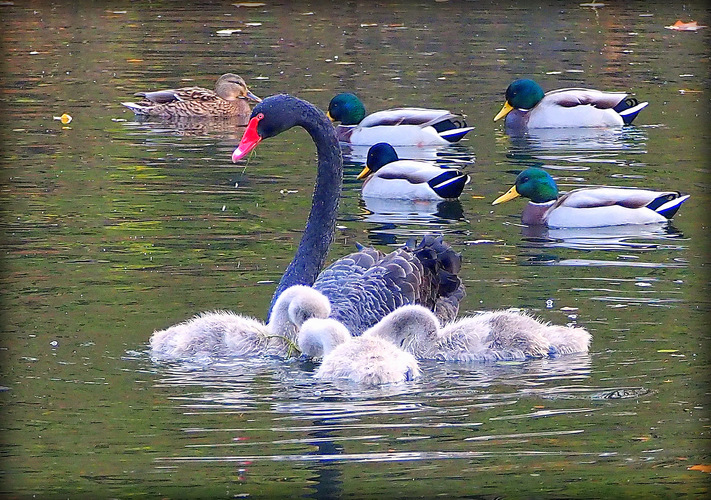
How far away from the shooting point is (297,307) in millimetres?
8023

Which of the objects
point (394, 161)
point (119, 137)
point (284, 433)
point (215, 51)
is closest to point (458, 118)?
point (394, 161)

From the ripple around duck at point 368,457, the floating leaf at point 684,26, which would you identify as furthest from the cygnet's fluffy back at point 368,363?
the floating leaf at point 684,26

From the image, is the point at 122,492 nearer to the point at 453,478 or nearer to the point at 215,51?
the point at 453,478

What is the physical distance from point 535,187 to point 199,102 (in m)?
6.11

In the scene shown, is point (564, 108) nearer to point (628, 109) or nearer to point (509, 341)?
point (628, 109)

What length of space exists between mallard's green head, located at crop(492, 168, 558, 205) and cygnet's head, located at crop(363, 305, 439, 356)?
4476mm

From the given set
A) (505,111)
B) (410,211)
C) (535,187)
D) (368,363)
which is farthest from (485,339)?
(505,111)

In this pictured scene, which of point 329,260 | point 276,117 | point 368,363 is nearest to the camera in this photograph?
point 368,363

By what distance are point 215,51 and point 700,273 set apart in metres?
13.5

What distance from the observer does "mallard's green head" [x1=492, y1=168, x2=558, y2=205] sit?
1224 centimetres

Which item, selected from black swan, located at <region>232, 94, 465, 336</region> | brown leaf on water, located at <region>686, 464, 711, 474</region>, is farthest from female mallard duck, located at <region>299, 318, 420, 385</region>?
brown leaf on water, located at <region>686, 464, 711, 474</region>

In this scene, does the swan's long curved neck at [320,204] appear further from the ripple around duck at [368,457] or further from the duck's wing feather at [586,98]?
A: the duck's wing feather at [586,98]

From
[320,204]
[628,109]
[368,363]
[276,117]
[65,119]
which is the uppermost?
[276,117]

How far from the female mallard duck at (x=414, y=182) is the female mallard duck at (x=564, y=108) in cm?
309
